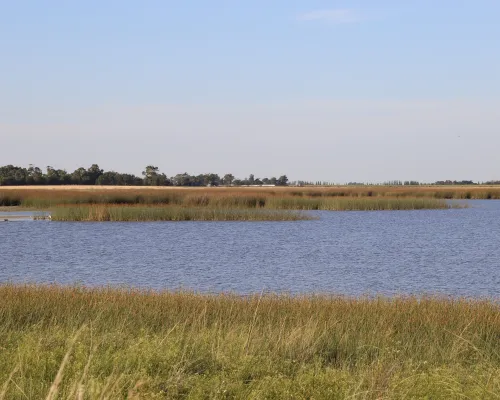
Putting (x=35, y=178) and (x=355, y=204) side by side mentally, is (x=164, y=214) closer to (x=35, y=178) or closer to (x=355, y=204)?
(x=355, y=204)

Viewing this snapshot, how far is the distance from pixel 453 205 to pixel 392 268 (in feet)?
145

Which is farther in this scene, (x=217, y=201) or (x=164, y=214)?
(x=217, y=201)

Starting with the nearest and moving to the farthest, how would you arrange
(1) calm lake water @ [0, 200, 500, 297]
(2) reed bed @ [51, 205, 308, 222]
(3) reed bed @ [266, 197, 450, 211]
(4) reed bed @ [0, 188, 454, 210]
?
(1) calm lake water @ [0, 200, 500, 297], (2) reed bed @ [51, 205, 308, 222], (4) reed bed @ [0, 188, 454, 210], (3) reed bed @ [266, 197, 450, 211]

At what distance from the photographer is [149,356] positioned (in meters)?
8.05

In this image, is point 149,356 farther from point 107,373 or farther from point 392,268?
point 392,268

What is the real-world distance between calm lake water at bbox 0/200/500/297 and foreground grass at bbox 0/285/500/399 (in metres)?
5.20

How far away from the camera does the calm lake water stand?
20344 mm

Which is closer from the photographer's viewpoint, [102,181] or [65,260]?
[65,260]

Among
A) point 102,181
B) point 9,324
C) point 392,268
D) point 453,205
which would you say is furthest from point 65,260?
point 102,181

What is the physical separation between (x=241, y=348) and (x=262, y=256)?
18.5m

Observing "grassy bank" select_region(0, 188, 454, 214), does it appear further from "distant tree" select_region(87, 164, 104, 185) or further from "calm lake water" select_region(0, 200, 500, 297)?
"distant tree" select_region(87, 164, 104, 185)

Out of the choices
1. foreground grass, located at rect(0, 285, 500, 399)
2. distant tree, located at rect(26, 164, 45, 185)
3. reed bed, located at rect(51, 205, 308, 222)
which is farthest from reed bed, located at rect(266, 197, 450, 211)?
distant tree, located at rect(26, 164, 45, 185)

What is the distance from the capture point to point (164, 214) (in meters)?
44.8

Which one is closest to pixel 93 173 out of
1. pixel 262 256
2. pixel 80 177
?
pixel 80 177
